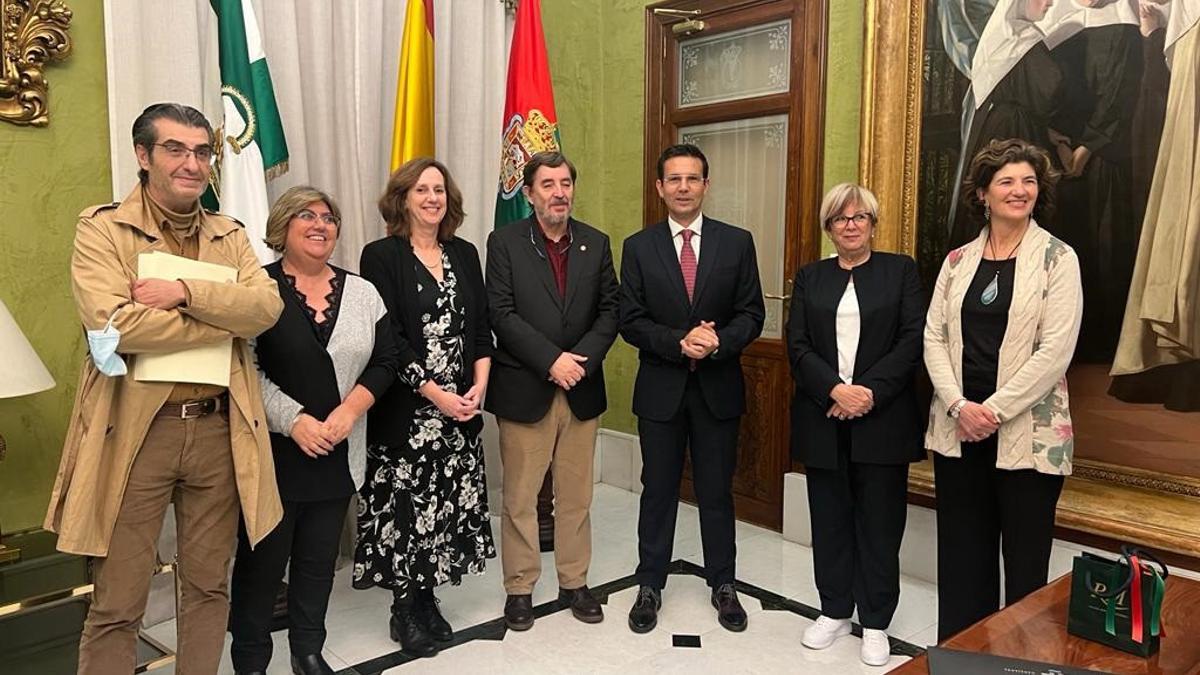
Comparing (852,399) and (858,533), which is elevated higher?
(852,399)

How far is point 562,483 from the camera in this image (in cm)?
310

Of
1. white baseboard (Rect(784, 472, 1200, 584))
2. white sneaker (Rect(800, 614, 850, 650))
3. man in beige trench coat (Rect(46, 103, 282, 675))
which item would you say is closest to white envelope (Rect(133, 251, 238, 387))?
man in beige trench coat (Rect(46, 103, 282, 675))

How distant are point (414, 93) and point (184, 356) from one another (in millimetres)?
1760

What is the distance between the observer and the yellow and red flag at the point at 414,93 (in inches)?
139

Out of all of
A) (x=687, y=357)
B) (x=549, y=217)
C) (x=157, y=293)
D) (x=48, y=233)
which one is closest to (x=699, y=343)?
(x=687, y=357)

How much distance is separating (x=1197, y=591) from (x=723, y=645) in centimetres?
142

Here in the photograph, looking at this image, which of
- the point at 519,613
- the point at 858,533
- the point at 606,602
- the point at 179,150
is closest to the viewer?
the point at 179,150

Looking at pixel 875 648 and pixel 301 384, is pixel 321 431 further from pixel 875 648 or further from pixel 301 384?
pixel 875 648

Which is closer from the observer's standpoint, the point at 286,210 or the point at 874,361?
the point at 286,210

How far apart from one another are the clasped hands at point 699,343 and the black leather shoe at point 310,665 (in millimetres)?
1478

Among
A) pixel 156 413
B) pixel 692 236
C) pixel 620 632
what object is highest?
pixel 692 236

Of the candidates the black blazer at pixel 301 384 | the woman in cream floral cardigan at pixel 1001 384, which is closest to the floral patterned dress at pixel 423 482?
the black blazer at pixel 301 384

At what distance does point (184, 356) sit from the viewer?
2.14m

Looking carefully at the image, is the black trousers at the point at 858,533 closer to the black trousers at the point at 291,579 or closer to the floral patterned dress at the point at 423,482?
the floral patterned dress at the point at 423,482
